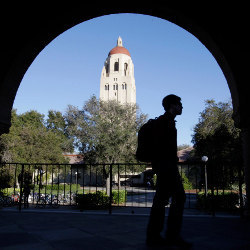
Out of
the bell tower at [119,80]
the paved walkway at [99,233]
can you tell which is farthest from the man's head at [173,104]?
the bell tower at [119,80]

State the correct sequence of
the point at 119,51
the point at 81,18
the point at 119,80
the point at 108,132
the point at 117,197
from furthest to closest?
1. the point at 119,51
2. the point at 119,80
3. the point at 108,132
4. the point at 117,197
5. the point at 81,18

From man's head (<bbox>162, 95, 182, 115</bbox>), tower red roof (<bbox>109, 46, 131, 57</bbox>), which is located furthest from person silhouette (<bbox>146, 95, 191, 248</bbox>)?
tower red roof (<bbox>109, 46, 131, 57</bbox>)

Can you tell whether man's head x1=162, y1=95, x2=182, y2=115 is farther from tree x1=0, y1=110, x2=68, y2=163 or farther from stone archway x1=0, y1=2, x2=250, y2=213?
tree x1=0, y1=110, x2=68, y2=163

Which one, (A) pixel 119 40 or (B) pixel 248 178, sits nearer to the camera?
(B) pixel 248 178

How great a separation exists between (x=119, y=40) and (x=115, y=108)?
63235 mm

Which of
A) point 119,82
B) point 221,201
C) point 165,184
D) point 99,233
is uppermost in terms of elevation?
point 119,82

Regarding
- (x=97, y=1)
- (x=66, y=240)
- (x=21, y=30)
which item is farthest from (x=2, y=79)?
(x=66, y=240)

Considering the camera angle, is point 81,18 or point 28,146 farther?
point 28,146

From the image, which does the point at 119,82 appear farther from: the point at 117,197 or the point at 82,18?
the point at 82,18

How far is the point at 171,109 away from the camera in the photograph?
2928mm

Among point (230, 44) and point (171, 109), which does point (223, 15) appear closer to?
point (230, 44)

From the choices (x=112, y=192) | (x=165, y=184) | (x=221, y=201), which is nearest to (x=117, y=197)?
(x=112, y=192)

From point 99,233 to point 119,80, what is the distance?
239 feet

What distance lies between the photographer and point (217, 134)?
2600cm
